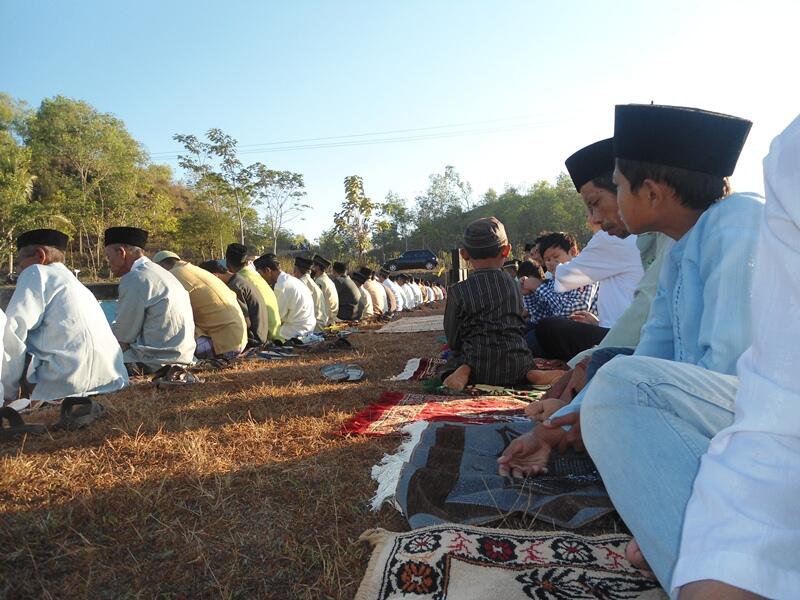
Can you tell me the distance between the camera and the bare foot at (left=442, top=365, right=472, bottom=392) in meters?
3.44

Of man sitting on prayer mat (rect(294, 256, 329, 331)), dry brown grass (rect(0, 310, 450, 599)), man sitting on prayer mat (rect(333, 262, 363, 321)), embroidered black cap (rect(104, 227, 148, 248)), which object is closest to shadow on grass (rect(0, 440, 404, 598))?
dry brown grass (rect(0, 310, 450, 599))

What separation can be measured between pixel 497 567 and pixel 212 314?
15.4 ft

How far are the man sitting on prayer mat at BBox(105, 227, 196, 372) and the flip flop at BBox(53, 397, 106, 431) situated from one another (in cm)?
164

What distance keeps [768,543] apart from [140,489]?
1.94 m

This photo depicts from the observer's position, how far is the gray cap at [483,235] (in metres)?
3.52

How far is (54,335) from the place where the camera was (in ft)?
11.7

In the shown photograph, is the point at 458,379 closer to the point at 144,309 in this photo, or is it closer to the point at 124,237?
the point at 144,309

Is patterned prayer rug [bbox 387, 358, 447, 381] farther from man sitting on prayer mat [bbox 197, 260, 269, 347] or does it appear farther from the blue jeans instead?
the blue jeans

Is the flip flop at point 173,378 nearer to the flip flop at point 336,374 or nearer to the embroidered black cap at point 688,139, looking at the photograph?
the flip flop at point 336,374

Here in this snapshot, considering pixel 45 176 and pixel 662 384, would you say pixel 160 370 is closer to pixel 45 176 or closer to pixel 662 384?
pixel 662 384

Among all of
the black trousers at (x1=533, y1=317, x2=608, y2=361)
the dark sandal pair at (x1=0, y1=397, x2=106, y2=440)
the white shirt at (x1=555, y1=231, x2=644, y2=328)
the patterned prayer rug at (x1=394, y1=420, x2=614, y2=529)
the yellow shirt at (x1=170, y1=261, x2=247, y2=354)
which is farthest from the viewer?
the yellow shirt at (x1=170, y1=261, x2=247, y2=354)

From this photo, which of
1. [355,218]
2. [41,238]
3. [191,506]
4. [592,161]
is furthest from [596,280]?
[355,218]

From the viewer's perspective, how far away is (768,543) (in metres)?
0.66

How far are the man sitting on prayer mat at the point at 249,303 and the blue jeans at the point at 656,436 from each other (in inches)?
219
